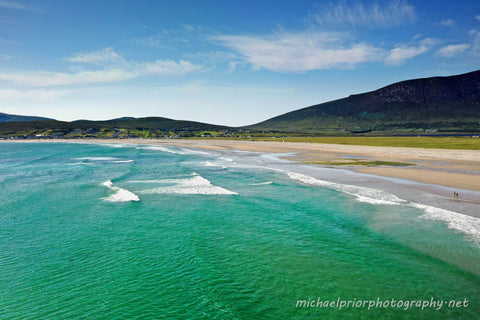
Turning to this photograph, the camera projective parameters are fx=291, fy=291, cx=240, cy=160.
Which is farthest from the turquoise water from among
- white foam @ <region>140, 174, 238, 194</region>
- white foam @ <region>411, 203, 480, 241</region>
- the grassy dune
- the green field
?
the green field

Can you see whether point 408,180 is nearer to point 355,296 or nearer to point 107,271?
point 355,296

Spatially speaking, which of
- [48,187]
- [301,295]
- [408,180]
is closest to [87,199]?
[48,187]

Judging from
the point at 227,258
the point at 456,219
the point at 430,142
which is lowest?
the point at 227,258

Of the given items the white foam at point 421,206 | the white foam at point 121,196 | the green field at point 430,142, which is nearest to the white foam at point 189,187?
the white foam at point 121,196

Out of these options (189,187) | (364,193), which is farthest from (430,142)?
(189,187)

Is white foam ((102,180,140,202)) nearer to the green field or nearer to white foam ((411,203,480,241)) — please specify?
white foam ((411,203,480,241))

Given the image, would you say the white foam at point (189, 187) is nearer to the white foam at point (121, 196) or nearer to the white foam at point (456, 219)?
the white foam at point (121, 196)

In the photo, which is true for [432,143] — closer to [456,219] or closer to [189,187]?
[456,219]
